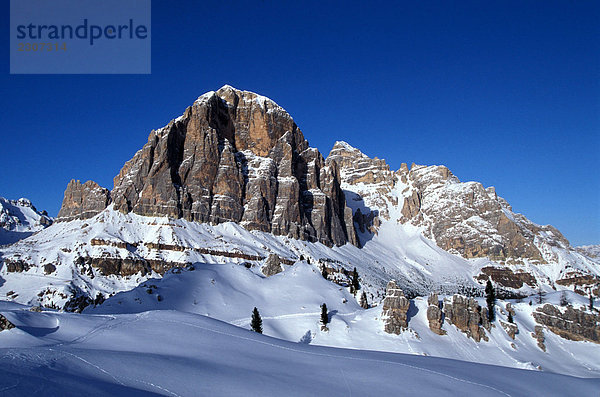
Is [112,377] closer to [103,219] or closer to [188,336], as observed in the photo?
[188,336]

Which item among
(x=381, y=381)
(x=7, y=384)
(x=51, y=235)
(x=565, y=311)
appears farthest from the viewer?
(x=51, y=235)

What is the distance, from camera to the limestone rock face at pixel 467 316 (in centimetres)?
7312

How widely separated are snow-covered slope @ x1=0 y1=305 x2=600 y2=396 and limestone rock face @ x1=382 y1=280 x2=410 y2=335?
148ft

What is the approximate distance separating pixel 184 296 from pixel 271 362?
65.8 meters

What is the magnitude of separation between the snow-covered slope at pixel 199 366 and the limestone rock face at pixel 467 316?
51449mm

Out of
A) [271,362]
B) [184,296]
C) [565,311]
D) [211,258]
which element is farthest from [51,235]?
[271,362]

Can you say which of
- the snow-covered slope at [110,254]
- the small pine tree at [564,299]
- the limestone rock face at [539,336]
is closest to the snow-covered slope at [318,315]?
the limestone rock face at [539,336]

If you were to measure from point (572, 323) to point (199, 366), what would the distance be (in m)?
82.6

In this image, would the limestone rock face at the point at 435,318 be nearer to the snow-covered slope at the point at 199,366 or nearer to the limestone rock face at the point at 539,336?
the limestone rock face at the point at 539,336

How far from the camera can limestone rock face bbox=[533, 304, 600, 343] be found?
7925 cm

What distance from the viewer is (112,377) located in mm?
15164

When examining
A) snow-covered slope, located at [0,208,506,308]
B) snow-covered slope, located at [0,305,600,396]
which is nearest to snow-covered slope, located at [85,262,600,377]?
snow-covered slope, located at [0,305,600,396]

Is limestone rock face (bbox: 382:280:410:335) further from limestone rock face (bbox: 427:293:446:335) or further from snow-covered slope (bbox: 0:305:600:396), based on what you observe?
snow-covered slope (bbox: 0:305:600:396)

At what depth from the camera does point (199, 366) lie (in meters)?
18.1
